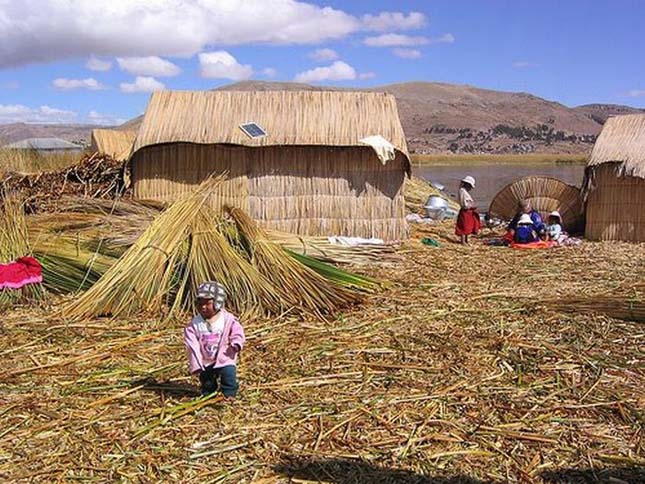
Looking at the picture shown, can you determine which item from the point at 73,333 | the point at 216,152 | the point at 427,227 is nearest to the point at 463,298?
the point at 73,333

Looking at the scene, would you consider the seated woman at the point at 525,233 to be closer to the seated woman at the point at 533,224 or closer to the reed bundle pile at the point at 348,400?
the seated woman at the point at 533,224

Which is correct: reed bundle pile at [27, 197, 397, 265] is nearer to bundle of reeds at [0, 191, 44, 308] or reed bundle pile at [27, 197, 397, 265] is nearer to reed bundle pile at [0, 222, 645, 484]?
bundle of reeds at [0, 191, 44, 308]

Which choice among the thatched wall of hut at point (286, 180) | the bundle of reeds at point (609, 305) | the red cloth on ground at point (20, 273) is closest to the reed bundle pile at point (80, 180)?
the thatched wall of hut at point (286, 180)

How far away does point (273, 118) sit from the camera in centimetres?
1009

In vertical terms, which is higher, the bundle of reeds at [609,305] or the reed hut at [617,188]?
the reed hut at [617,188]

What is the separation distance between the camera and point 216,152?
988 centimetres

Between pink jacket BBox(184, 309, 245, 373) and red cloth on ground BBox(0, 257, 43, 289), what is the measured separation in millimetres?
2690

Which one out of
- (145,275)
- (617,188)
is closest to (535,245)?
(617,188)

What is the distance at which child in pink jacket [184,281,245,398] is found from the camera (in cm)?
396

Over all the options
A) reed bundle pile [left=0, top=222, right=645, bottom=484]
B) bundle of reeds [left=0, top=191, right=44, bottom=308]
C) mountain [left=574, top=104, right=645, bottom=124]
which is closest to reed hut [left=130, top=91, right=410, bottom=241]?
bundle of reeds [left=0, top=191, right=44, bottom=308]

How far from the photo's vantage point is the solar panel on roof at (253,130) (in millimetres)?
9805

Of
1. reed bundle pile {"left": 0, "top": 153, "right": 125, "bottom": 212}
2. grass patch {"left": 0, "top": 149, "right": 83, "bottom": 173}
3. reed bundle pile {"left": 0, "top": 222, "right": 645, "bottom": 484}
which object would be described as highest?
grass patch {"left": 0, "top": 149, "right": 83, "bottom": 173}

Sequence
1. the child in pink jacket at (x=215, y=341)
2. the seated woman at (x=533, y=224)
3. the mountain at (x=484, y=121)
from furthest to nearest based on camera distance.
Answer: the mountain at (x=484, y=121) → the seated woman at (x=533, y=224) → the child in pink jacket at (x=215, y=341)

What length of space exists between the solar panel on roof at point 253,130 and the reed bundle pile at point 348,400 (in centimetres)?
426
